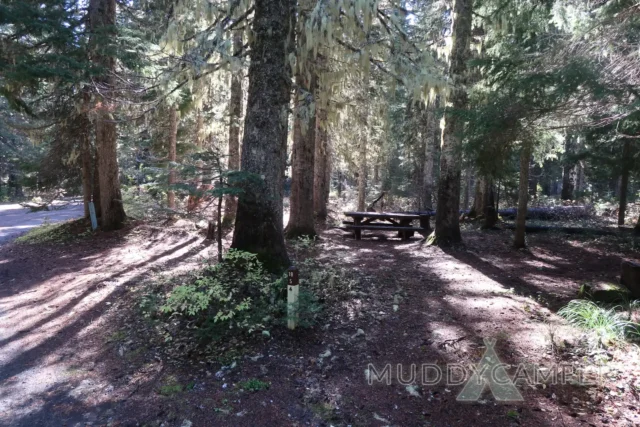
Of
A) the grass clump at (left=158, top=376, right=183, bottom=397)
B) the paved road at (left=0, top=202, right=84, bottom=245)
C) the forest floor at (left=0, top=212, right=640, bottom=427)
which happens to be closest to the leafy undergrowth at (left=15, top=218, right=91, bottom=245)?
the paved road at (left=0, top=202, right=84, bottom=245)

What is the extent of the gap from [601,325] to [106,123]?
1247cm

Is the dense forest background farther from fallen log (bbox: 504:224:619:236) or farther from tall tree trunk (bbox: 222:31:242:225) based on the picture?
Result: fallen log (bbox: 504:224:619:236)

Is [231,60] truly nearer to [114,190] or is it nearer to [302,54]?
[302,54]

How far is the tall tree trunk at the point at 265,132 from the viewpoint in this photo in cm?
593

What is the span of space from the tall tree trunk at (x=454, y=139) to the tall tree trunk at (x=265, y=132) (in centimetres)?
508

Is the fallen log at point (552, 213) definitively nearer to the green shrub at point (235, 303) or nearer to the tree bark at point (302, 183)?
the tree bark at point (302, 183)

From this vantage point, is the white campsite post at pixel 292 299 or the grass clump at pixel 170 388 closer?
the grass clump at pixel 170 388

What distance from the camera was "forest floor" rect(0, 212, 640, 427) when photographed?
3.48 meters

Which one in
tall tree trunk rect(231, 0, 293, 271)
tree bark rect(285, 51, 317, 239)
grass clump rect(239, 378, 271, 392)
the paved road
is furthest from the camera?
the paved road

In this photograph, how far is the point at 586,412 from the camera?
11.1ft

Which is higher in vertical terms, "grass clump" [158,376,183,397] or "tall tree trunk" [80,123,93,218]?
"tall tree trunk" [80,123,93,218]

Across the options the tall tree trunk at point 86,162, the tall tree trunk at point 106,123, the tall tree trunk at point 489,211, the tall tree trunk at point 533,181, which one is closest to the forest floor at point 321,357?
the tall tree trunk at point 106,123

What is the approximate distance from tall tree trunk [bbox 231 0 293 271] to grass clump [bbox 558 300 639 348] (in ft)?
13.5

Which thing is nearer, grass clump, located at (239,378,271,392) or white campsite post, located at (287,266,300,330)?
grass clump, located at (239,378,271,392)
